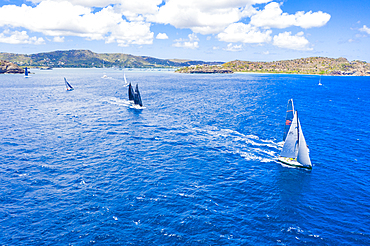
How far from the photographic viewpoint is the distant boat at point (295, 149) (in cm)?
4741

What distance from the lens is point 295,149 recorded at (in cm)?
4938

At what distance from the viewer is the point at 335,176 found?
4531 centimetres

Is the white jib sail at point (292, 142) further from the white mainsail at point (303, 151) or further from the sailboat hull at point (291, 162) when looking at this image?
the white mainsail at point (303, 151)

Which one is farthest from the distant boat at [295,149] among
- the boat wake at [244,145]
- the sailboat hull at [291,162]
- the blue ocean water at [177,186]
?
the boat wake at [244,145]

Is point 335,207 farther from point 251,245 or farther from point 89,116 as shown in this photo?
point 89,116

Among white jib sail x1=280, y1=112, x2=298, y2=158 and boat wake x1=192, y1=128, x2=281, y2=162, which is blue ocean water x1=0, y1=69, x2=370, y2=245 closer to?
boat wake x1=192, y1=128, x2=281, y2=162

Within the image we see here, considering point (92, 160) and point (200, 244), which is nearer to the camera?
point (200, 244)

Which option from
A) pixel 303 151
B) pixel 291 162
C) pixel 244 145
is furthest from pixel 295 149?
pixel 244 145

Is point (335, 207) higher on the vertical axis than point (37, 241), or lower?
higher

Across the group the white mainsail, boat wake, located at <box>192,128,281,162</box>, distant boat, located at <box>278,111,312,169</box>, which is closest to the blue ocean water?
boat wake, located at <box>192,128,281,162</box>

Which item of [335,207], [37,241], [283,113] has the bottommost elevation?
[37,241]

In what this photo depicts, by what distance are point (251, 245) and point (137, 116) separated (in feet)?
243

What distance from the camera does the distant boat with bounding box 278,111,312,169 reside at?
47.4 m

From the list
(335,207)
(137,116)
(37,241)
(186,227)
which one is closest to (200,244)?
(186,227)
